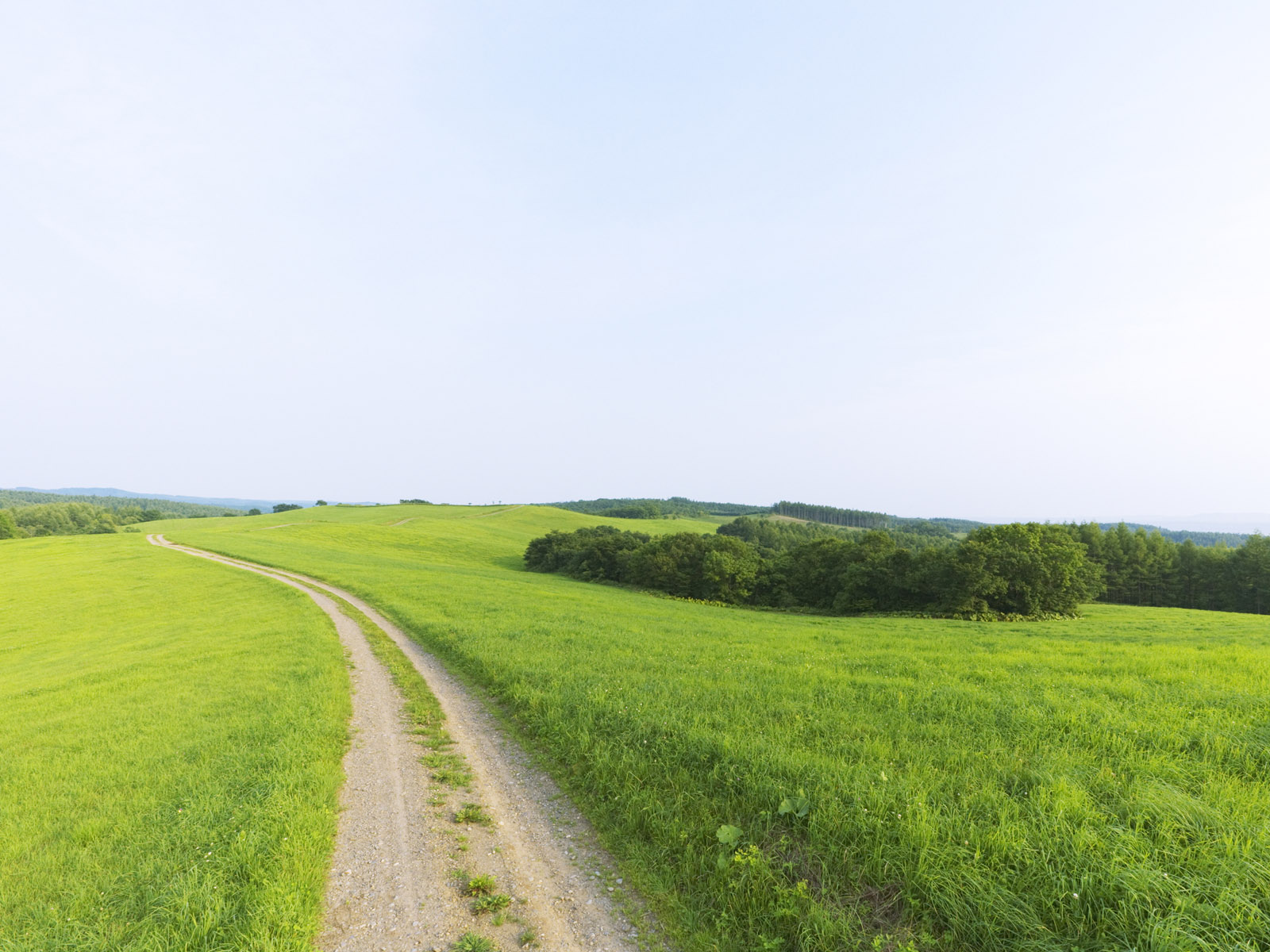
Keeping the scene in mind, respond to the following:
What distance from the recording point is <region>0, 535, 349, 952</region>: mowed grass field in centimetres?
509

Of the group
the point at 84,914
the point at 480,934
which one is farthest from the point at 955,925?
the point at 84,914

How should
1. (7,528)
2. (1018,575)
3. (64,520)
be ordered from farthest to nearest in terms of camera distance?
(64,520), (7,528), (1018,575)

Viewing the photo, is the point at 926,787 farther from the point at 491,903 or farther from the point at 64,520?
the point at 64,520

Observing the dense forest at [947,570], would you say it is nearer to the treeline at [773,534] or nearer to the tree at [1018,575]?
the tree at [1018,575]

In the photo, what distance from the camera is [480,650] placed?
1499cm

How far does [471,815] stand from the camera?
713cm

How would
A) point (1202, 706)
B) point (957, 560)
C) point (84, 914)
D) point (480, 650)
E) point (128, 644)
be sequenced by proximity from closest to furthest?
point (84, 914)
point (1202, 706)
point (480, 650)
point (128, 644)
point (957, 560)

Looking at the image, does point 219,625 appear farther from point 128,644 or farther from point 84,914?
point 84,914

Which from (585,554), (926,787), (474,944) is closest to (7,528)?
(585,554)

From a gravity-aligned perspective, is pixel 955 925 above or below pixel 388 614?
above

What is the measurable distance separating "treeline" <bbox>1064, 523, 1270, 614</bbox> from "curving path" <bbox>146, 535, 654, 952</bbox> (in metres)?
72.2

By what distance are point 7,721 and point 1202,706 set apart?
25892 mm

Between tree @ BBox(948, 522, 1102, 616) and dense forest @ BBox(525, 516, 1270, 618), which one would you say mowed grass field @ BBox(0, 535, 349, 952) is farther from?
tree @ BBox(948, 522, 1102, 616)

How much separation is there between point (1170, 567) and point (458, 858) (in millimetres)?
87672
